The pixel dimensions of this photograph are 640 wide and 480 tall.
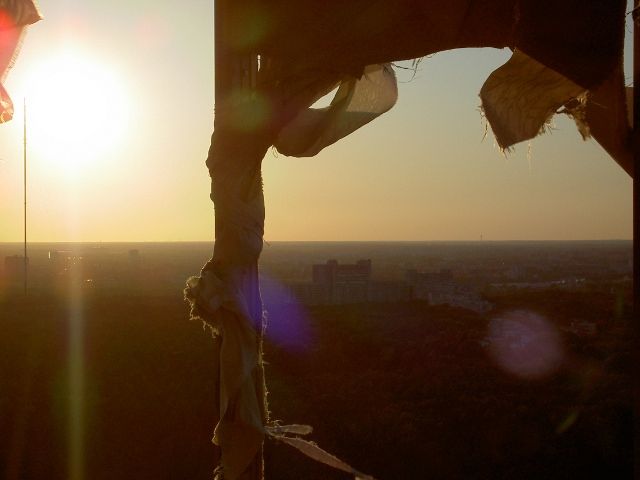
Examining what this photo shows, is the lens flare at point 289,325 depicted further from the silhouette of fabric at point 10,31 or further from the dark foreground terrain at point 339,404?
the silhouette of fabric at point 10,31

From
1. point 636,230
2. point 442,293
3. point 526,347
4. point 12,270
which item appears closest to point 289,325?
point 526,347

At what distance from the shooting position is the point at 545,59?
1267mm

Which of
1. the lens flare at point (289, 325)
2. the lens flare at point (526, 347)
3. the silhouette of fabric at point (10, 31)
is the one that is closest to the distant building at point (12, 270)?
the lens flare at point (289, 325)

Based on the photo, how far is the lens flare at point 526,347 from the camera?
594 inches

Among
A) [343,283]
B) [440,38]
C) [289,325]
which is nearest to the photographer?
[440,38]

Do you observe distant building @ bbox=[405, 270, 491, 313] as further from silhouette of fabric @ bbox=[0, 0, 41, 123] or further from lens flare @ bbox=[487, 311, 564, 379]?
silhouette of fabric @ bbox=[0, 0, 41, 123]

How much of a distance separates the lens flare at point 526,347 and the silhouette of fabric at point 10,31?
13.9 meters

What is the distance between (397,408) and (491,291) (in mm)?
32142

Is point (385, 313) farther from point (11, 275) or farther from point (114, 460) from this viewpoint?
point (11, 275)

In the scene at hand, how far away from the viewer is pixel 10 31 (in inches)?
57.3

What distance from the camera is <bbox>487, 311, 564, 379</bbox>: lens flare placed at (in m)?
15.1

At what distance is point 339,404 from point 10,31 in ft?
35.4

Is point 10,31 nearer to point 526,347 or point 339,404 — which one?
point 339,404

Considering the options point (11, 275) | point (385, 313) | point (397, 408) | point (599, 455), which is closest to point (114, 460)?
point (397, 408)
